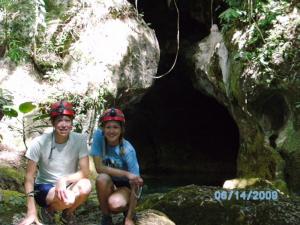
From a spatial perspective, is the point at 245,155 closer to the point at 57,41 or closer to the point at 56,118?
the point at 57,41

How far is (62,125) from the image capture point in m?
3.90

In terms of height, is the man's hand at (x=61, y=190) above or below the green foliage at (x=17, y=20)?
below

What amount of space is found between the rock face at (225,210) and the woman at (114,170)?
1.03m

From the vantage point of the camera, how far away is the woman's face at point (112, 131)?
3.96 metres

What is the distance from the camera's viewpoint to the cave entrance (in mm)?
16219

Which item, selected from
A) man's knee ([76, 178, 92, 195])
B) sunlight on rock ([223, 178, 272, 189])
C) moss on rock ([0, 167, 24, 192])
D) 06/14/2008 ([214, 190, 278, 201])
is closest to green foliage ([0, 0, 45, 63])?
moss on rock ([0, 167, 24, 192])

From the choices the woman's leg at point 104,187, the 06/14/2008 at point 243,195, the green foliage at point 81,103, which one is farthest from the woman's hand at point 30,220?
the green foliage at point 81,103

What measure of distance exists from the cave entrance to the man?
1185 centimetres

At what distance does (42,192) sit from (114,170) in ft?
2.21

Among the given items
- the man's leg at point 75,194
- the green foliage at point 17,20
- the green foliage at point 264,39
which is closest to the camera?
the man's leg at point 75,194

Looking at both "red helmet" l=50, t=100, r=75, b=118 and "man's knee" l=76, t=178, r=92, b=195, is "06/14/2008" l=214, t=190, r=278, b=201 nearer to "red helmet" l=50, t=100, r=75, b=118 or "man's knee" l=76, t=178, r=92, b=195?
"man's knee" l=76, t=178, r=92, b=195

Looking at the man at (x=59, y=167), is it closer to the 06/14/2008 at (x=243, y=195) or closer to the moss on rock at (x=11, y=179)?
the 06/14/2008 at (x=243, y=195)

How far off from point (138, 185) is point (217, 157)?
12.9 meters

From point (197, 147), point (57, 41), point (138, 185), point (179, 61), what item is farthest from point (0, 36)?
point (197, 147)
